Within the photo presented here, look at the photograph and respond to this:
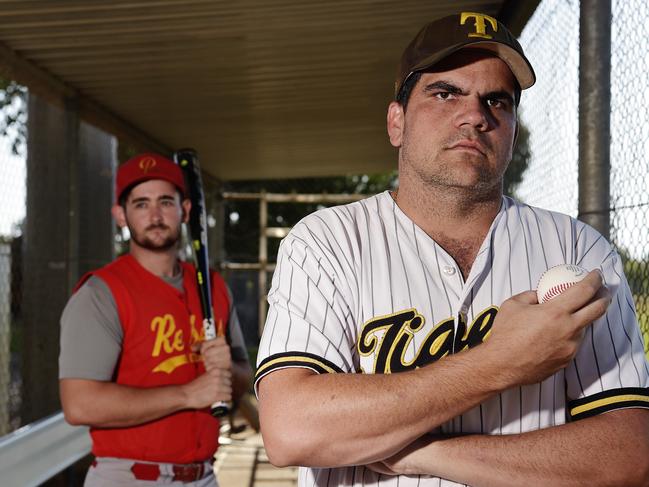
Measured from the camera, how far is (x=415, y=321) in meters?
1.50

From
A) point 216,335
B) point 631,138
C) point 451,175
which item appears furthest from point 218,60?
point 451,175

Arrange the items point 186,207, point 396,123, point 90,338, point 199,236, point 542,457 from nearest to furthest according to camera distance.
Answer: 1. point 542,457
2. point 396,123
3. point 90,338
4. point 186,207
5. point 199,236

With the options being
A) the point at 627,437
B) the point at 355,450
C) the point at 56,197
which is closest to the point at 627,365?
the point at 627,437

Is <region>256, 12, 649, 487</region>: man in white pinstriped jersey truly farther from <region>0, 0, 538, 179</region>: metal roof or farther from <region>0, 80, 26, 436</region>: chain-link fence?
<region>0, 80, 26, 436</region>: chain-link fence

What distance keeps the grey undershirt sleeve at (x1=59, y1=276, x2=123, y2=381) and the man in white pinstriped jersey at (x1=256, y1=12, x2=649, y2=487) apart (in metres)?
1.37

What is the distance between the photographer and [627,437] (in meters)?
1.42

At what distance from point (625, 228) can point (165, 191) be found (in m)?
1.79

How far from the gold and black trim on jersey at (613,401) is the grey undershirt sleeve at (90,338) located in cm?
177

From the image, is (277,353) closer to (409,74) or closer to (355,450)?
(355,450)

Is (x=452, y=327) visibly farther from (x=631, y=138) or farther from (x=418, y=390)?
(x=631, y=138)

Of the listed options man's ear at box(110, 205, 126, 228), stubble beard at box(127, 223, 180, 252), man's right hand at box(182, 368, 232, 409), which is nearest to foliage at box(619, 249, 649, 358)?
man's right hand at box(182, 368, 232, 409)

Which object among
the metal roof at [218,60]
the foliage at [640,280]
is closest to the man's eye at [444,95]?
the foliage at [640,280]

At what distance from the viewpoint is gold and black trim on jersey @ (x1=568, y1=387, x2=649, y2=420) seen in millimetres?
1462

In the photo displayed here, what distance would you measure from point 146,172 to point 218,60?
1367mm
